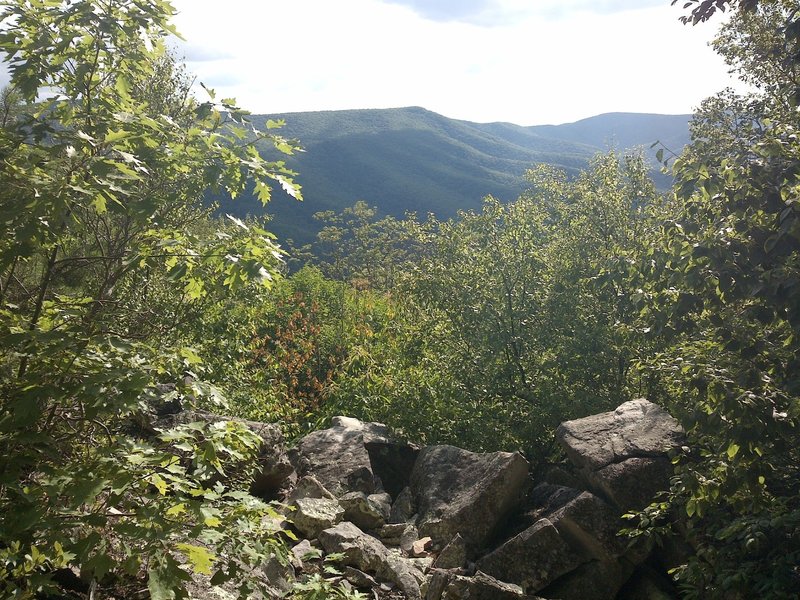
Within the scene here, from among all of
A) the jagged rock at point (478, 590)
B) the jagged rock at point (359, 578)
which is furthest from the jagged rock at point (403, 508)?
the jagged rock at point (478, 590)

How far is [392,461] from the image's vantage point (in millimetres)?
12398

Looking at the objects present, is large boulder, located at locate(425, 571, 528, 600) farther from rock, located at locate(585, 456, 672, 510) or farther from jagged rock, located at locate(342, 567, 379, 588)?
rock, located at locate(585, 456, 672, 510)

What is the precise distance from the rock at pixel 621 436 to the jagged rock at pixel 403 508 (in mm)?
2572

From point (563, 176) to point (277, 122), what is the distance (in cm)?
1311

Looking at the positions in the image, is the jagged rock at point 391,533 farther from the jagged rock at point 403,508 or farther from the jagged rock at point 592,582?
the jagged rock at point 592,582

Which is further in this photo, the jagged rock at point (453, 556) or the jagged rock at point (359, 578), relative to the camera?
the jagged rock at point (453, 556)

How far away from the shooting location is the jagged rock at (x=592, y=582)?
808 cm

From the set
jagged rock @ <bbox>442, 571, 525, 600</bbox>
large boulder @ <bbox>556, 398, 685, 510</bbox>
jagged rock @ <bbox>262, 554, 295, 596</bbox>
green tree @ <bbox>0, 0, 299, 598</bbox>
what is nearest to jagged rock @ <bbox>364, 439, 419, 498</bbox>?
large boulder @ <bbox>556, 398, 685, 510</bbox>

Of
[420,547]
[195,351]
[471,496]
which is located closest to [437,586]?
[420,547]

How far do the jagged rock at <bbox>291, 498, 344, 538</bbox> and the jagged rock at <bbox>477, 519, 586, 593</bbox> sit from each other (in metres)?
2.03

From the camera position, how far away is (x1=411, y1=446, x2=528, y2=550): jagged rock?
948 cm

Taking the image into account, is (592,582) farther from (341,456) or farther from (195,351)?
(195,351)

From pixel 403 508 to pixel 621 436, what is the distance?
352cm

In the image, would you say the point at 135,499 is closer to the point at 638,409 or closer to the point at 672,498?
the point at 672,498
